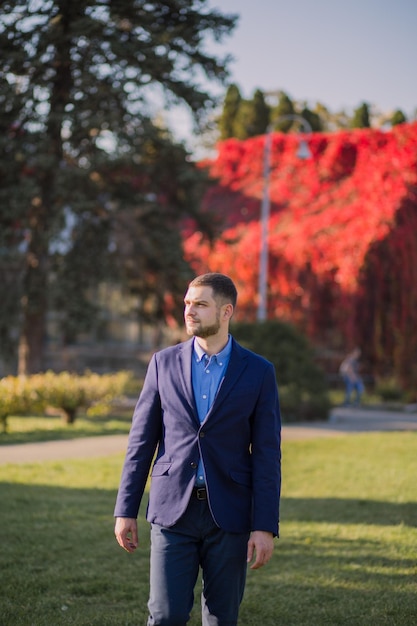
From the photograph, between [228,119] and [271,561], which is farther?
[228,119]

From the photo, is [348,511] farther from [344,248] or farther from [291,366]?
[344,248]

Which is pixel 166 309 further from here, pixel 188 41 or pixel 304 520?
pixel 304 520

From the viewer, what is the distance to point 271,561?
23.4ft

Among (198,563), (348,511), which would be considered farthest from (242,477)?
(348,511)

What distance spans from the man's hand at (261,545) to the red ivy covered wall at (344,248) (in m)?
23.7

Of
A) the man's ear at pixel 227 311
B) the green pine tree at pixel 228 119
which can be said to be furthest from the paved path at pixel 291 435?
the green pine tree at pixel 228 119

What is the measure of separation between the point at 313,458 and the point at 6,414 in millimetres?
5878

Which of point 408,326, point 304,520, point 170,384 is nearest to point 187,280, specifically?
point 408,326

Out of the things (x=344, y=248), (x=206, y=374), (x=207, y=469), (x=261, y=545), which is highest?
(x=344, y=248)

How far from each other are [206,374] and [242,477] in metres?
0.48

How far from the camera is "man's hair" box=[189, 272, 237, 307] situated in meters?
3.96

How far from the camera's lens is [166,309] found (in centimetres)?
2750

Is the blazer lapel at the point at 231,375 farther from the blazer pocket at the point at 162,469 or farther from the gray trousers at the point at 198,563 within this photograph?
the gray trousers at the point at 198,563

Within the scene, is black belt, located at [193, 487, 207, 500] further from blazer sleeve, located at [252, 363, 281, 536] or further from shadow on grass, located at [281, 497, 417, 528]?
shadow on grass, located at [281, 497, 417, 528]
